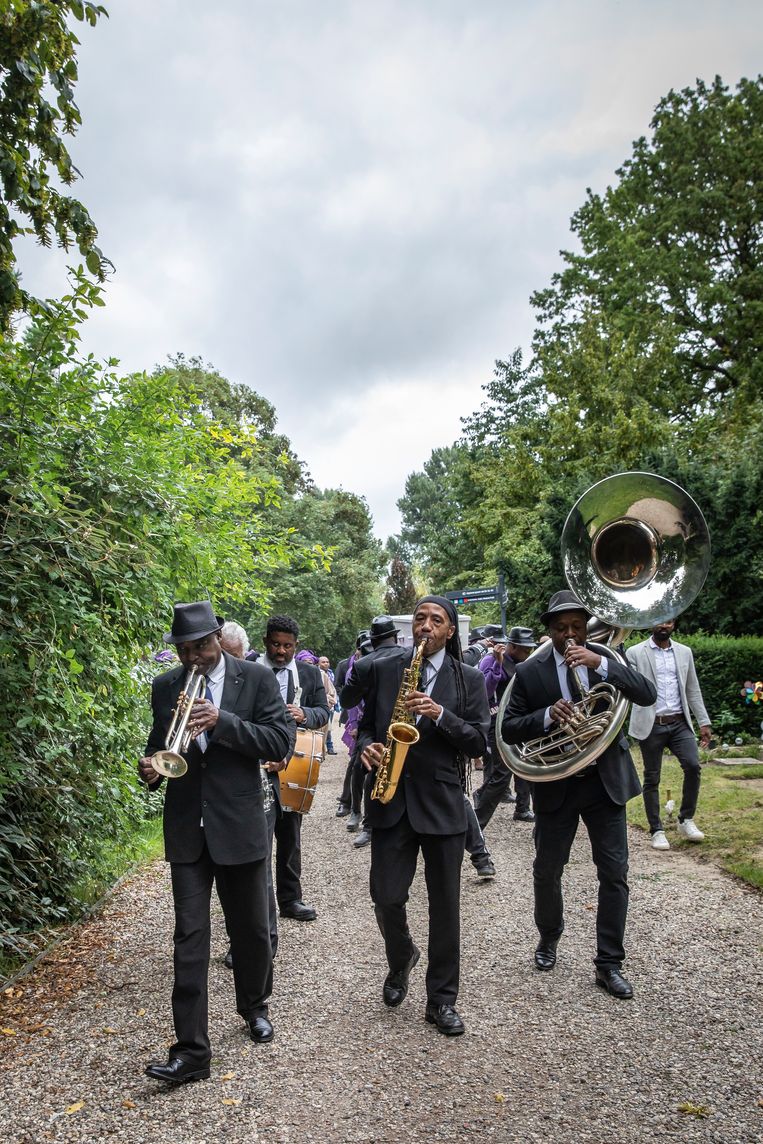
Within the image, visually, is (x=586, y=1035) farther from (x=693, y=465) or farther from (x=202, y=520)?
(x=693, y=465)

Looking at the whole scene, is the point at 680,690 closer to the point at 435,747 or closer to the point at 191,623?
the point at 435,747

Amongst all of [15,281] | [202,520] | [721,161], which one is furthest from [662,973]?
[721,161]

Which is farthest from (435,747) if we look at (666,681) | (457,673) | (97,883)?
(666,681)

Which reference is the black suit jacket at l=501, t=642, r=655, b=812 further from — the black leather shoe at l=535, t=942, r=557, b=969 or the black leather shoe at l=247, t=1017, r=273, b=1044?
the black leather shoe at l=247, t=1017, r=273, b=1044

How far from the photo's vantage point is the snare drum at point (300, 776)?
6.27m

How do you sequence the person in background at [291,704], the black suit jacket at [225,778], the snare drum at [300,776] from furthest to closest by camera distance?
the person in background at [291,704], the snare drum at [300,776], the black suit jacket at [225,778]

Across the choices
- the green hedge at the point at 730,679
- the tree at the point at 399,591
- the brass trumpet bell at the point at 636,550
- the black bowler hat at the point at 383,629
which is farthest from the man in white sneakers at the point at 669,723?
the tree at the point at 399,591

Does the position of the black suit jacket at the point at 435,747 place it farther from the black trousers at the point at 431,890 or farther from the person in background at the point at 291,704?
the person in background at the point at 291,704

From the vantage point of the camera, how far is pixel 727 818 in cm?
866

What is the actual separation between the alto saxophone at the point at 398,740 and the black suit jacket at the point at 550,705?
891mm

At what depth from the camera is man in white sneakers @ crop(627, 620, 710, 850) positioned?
25.6ft

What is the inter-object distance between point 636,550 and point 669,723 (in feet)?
9.82

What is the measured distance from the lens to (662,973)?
504 cm

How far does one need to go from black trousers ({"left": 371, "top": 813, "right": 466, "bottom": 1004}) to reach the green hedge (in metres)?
10.3
